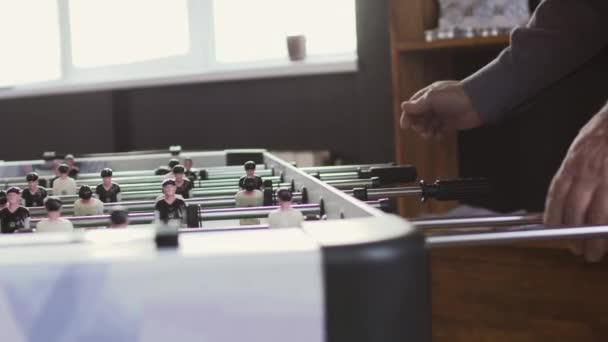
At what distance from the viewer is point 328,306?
52cm

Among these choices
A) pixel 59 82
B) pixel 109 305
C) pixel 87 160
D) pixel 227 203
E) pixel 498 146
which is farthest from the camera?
pixel 59 82

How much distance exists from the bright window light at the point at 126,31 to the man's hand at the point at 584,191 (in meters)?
3.07

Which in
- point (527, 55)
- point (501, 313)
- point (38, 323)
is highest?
point (527, 55)

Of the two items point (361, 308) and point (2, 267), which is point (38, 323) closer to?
point (2, 267)

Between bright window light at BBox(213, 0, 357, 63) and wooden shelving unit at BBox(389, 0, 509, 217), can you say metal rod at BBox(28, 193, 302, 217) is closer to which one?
wooden shelving unit at BBox(389, 0, 509, 217)

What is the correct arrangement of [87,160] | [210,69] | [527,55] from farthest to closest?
[210,69]
[87,160]
[527,55]

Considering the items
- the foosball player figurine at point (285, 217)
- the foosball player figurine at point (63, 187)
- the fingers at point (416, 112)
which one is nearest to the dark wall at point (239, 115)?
the fingers at point (416, 112)

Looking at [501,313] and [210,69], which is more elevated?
[210,69]

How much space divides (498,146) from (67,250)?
2961 mm

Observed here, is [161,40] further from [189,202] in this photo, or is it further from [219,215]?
[219,215]

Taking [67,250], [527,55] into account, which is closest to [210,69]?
[527,55]

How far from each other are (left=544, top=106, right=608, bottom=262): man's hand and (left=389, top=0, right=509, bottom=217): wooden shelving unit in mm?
1734

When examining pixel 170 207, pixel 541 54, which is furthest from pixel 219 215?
pixel 541 54

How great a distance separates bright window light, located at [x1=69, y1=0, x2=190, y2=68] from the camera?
4.01 m
